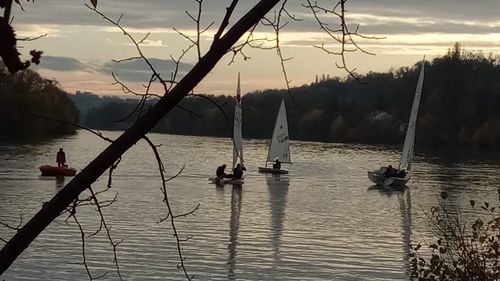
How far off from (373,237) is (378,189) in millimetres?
17451

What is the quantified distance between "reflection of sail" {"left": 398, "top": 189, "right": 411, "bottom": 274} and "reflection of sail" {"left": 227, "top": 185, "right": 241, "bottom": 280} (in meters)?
3.57

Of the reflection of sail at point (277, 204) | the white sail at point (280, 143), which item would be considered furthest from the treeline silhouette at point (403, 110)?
the reflection of sail at point (277, 204)

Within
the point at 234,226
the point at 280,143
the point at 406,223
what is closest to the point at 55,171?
the point at 234,226

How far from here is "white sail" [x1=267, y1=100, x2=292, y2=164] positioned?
5017 cm

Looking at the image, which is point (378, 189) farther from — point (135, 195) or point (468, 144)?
point (468, 144)

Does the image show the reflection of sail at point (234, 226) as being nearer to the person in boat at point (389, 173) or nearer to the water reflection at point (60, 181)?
the water reflection at point (60, 181)

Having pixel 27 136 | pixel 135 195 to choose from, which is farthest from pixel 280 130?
pixel 27 136

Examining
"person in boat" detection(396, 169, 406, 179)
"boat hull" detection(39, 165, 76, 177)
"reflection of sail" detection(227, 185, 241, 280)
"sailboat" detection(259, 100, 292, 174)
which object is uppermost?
"sailboat" detection(259, 100, 292, 174)

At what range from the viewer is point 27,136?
8281cm

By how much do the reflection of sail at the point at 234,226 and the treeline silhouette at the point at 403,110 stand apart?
56.6 m

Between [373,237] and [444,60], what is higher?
[444,60]

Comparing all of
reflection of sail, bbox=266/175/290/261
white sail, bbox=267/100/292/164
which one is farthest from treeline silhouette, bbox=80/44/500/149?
reflection of sail, bbox=266/175/290/261

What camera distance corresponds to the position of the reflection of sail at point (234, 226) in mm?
17773

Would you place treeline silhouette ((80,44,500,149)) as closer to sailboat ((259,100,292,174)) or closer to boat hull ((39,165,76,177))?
sailboat ((259,100,292,174))
